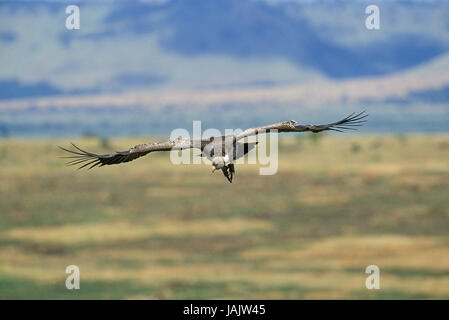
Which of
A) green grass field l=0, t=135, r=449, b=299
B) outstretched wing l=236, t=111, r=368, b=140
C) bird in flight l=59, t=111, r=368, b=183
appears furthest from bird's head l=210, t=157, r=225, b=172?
green grass field l=0, t=135, r=449, b=299

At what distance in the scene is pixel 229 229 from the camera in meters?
54.9

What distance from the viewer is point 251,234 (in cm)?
5338

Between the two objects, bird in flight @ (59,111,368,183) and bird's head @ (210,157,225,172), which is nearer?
bird in flight @ (59,111,368,183)

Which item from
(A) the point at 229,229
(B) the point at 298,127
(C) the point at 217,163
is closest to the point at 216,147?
(C) the point at 217,163

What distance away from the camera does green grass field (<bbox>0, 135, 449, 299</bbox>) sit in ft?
139

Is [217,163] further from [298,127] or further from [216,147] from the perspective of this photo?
[298,127]

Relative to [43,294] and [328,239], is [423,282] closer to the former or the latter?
[328,239]

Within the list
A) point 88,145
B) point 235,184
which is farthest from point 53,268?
point 88,145

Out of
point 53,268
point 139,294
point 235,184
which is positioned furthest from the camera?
point 235,184

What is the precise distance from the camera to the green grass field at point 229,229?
4222 centimetres

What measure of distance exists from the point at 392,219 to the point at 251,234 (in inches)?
330

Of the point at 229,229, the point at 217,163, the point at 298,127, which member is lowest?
the point at 229,229

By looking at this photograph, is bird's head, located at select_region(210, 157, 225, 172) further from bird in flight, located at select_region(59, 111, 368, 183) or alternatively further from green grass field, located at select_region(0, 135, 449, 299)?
green grass field, located at select_region(0, 135, 449, 299)
